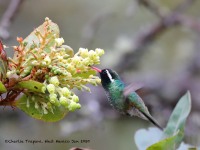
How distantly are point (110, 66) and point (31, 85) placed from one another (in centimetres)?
265

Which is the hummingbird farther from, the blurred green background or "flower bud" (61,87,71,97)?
the blurred green background

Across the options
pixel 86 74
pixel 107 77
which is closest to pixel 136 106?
pixel 107 77

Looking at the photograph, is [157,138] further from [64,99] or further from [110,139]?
[110,139]

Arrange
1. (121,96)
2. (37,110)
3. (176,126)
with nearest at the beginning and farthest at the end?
(37,110) → (176,126) → (121,96)

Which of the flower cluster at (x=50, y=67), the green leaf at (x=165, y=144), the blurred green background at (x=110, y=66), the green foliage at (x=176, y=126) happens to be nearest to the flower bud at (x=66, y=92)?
the flower cluster at (x=50, y=67)

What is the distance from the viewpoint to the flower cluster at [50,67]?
4.05 feet

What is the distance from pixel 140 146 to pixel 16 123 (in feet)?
7.38

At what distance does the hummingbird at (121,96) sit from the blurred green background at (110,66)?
991 millimetres

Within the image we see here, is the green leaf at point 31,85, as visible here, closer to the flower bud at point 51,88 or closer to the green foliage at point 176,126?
the flower bud at point 51,88

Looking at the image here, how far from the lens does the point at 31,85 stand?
1.24 meters

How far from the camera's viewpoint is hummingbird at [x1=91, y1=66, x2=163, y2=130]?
1.62 m

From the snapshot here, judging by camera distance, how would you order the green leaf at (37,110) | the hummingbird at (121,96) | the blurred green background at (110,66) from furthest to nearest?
the blurred green background at (110,66) < the hummingbird at (121,96) < the green leaf at (37,110)

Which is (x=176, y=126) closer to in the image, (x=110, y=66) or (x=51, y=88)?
(x=51, y=88)

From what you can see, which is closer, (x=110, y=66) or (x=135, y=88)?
(x=135, y=88)
